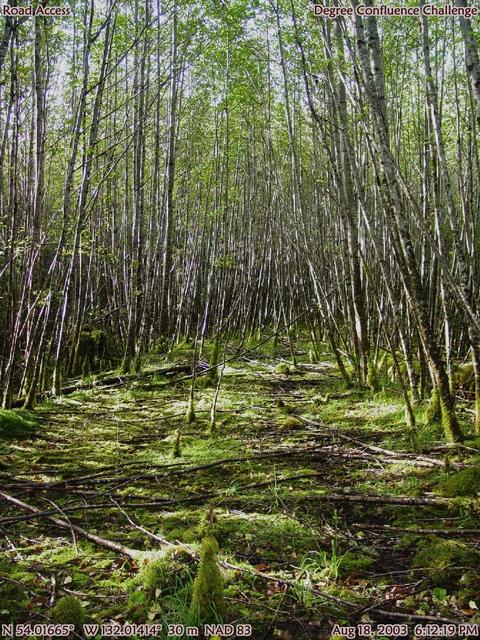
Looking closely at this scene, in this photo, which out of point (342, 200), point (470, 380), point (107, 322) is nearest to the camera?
point (342, 200)

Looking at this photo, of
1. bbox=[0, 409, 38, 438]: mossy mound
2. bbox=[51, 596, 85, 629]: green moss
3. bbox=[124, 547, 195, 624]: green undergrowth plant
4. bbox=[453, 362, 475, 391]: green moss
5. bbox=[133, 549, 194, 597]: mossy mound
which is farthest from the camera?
bbox=[453, 362, 475, 391]: green moss

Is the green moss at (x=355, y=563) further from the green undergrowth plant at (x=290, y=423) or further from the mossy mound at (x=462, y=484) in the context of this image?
the green undergrowth plant at (x=290, y=423)

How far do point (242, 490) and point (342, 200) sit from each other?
2.84 meters

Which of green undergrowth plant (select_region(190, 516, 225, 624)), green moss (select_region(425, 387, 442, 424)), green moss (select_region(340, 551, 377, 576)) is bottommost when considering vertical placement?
green moss (select_region(340, 551, 377, 576))

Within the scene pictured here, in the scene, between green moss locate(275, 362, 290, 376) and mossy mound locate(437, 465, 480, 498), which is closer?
mossy mound locate(437, 465, 480, 498)

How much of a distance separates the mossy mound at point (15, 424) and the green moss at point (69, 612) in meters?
2.69

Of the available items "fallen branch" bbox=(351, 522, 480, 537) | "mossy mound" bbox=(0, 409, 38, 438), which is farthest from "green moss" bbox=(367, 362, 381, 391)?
"mossy mound" bbox=(0, 409, 38, 438)

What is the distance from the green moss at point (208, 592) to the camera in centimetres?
166

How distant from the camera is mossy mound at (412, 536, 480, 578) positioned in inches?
77.7

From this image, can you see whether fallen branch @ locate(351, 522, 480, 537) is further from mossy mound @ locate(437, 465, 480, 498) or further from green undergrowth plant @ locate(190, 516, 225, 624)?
green undergrowth plant @ locate(190, 516, 225, 624)

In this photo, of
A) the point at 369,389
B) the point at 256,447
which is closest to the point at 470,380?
the point at 369,389

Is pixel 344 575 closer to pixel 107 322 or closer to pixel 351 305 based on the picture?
pixel 351 305

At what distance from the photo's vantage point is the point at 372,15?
3.33m

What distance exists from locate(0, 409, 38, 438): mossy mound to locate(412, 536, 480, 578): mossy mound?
10.7ft
